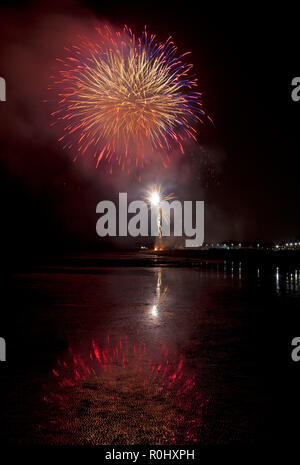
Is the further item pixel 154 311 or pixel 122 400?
pixel 154 311

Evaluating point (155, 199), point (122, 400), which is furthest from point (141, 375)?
point (155, 199)

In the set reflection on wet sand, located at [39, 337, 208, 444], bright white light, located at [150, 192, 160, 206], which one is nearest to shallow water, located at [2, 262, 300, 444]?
reflection on wet sand, located at [39, 337, 208, 444]

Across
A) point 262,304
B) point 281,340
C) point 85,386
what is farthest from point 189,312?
point 85,386

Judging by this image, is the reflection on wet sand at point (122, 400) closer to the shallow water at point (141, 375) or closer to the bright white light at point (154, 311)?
the shallow water at point (141, 375)

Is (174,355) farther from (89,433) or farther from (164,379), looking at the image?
(89,433)

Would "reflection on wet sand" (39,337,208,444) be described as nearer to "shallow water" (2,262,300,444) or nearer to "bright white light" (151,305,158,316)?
"shallow water" (2,262,300,444)

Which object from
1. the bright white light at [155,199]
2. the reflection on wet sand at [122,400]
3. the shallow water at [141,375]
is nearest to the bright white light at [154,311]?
the shallow water at [141,375]

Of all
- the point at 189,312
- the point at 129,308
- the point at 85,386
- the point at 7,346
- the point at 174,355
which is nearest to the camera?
the point at 85,386

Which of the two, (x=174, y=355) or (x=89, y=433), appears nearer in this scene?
(x=89, y=433)

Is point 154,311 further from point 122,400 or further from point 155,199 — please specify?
point 155,199

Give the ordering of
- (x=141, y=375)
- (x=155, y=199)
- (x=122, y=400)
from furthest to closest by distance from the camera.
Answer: (x=155, y=199) < (x=141, y=375) < (x=122, y=400)

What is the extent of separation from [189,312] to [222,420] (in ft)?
20.6

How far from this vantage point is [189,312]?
397 inches
